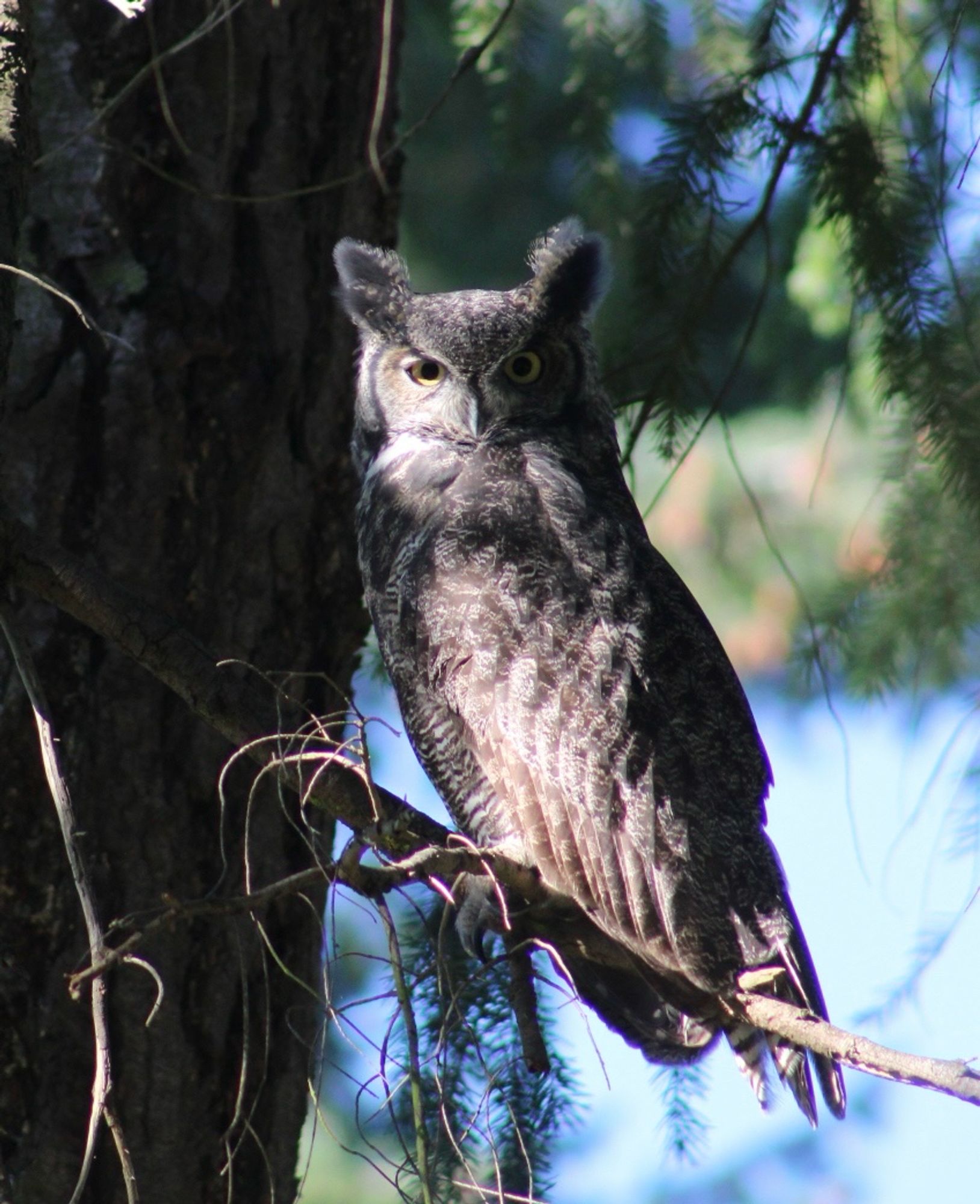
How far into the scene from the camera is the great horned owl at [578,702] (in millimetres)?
1944

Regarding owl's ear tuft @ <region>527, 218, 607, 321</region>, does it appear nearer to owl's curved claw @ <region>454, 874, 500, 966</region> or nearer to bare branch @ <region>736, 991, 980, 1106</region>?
owl's curved claw @ <region>454, 874, 500, 966</region>

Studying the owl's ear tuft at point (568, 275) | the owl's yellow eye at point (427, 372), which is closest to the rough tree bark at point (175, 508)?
the owl's yellow eye at point (427, 372)

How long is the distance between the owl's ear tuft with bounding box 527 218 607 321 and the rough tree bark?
0.40 meters

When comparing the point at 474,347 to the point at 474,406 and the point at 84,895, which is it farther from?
the point at 84,895

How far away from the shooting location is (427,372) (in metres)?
2.48

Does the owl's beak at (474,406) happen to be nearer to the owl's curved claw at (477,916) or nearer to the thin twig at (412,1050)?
the owl's curved claw at (477,916)

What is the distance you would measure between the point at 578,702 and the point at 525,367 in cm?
77

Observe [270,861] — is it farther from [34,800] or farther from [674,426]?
[674,426]

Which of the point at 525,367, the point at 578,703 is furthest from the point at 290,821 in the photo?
the point at 525,367

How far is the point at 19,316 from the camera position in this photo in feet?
6.61

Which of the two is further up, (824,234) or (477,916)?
(824,234)

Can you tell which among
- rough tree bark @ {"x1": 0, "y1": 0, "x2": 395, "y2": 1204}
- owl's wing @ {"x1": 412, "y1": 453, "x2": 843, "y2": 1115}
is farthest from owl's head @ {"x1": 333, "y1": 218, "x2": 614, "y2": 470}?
owl's wing @ {"x1": 412, "y1": 453, "x2": 843, "y2": 1115}

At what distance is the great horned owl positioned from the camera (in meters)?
1.94

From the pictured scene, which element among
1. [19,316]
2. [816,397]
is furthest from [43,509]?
[816,397]
